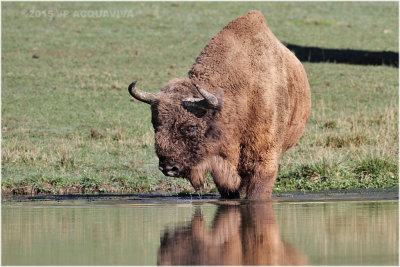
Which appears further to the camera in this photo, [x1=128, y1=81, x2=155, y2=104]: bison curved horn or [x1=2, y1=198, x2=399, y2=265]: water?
[x1=128, y1=81, x2=155, y2=104]: bison curved horn

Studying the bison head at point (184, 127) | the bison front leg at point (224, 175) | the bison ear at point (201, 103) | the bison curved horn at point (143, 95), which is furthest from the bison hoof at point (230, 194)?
the bison curved horn at point (143, 95)

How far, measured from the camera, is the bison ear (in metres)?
11.2

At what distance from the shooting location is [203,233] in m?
8.50

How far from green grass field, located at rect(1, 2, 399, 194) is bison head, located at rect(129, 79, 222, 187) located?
3027 mm

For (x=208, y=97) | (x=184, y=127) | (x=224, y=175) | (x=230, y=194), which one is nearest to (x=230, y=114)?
(x=208, y=97)

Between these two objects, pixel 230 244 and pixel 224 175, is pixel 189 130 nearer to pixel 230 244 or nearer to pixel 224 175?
pixel 224 175

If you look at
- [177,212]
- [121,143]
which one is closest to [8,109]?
[121,143]

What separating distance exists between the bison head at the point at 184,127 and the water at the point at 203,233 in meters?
0.61

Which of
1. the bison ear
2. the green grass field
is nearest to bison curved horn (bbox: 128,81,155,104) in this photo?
the bison ear

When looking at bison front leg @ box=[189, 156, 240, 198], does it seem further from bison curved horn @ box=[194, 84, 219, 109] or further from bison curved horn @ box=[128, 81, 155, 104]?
bison curved horn @ box=[128, 81, 155, 104]

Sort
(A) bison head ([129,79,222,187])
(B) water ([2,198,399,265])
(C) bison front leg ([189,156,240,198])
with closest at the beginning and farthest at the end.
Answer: (B) water ([2,198,399,265]) < (A) bison head ([129,79,222,187]) < (C) bison front leg ([189,156,240,198])

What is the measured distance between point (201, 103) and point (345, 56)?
68.9 feet

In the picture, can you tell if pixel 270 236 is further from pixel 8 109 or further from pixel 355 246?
pixel 8 109

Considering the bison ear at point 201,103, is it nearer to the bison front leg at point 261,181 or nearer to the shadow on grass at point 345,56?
the bison front leg at point 261,181
